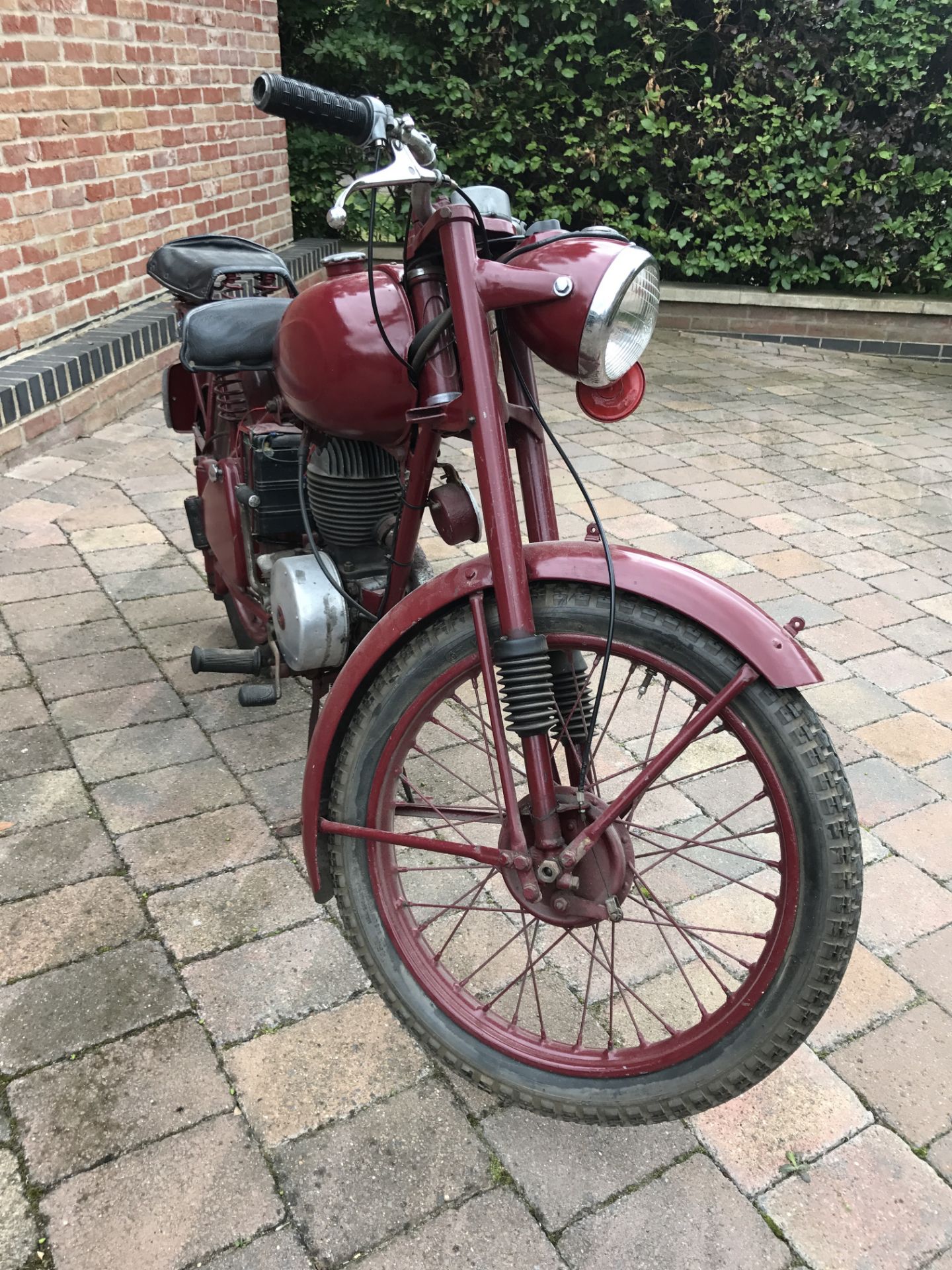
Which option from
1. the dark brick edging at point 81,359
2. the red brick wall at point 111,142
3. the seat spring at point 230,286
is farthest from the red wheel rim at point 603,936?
the red brick wall at point 111,142

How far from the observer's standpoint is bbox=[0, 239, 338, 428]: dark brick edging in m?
4.04

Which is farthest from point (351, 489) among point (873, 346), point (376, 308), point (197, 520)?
point (873, 346)

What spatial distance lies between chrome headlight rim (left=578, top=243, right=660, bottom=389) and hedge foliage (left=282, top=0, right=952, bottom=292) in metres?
6.17

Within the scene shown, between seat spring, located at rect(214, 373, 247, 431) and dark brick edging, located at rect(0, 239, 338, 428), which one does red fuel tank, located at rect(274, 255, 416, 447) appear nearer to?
seat spring, located at rect(214, 373, 247, 431)

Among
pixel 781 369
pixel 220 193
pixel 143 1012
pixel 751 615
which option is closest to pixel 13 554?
pixel 143 1012

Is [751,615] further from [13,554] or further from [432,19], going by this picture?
[432,19]

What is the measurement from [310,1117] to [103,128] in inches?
178

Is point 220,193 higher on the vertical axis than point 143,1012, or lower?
higher

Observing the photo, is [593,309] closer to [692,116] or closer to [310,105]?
[310,105]

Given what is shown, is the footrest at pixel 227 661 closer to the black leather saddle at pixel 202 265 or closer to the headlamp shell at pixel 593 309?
the black leather saddle at pixel 202 265

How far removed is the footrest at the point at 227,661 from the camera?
253cm

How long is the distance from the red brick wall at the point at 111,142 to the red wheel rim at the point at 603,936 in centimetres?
319

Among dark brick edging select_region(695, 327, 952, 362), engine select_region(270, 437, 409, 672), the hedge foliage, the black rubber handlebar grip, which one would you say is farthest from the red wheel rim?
the hedge foliage

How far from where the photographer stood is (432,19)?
23.1 feet
